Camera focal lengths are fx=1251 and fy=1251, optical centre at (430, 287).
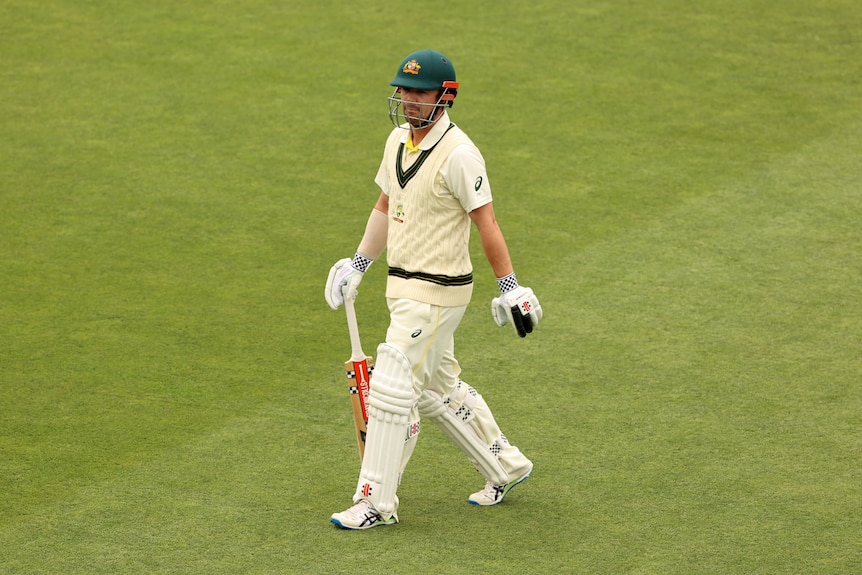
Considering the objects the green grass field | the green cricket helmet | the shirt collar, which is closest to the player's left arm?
the shirt collar

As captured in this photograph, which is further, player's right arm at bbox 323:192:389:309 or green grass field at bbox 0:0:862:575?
player's right arm at bbox 323:192:389:309

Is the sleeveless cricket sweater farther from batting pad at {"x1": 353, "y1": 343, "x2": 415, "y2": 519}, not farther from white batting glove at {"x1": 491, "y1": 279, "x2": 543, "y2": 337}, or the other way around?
batting pad at {"x1": 353, "y1": 343, "x2": 415, "y2": 519}

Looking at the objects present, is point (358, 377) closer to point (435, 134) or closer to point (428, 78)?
point (435, 134)

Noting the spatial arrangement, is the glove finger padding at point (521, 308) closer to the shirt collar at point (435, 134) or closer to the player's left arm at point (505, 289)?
the player's left arm at point (505, 289)

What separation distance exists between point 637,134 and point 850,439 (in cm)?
449

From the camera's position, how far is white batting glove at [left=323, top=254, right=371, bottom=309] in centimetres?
561

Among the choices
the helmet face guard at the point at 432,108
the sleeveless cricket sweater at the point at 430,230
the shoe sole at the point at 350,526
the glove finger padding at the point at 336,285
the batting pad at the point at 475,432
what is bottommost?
the shoe sole at the point at 350,526

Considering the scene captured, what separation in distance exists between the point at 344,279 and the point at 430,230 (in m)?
0.54

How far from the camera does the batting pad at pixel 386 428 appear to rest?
17.1 feet

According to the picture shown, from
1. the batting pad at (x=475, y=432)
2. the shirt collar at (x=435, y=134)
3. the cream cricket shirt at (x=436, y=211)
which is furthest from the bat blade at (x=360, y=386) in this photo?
the shirt collar at (x=435, y=134)

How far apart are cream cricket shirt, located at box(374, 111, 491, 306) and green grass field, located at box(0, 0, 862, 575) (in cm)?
102

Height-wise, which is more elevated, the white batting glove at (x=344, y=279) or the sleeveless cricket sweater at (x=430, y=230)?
the sleeveless cricket sweater at (x=430, y=230)

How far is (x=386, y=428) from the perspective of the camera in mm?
5242

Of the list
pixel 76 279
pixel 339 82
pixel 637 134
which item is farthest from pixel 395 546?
pixel 339 82
